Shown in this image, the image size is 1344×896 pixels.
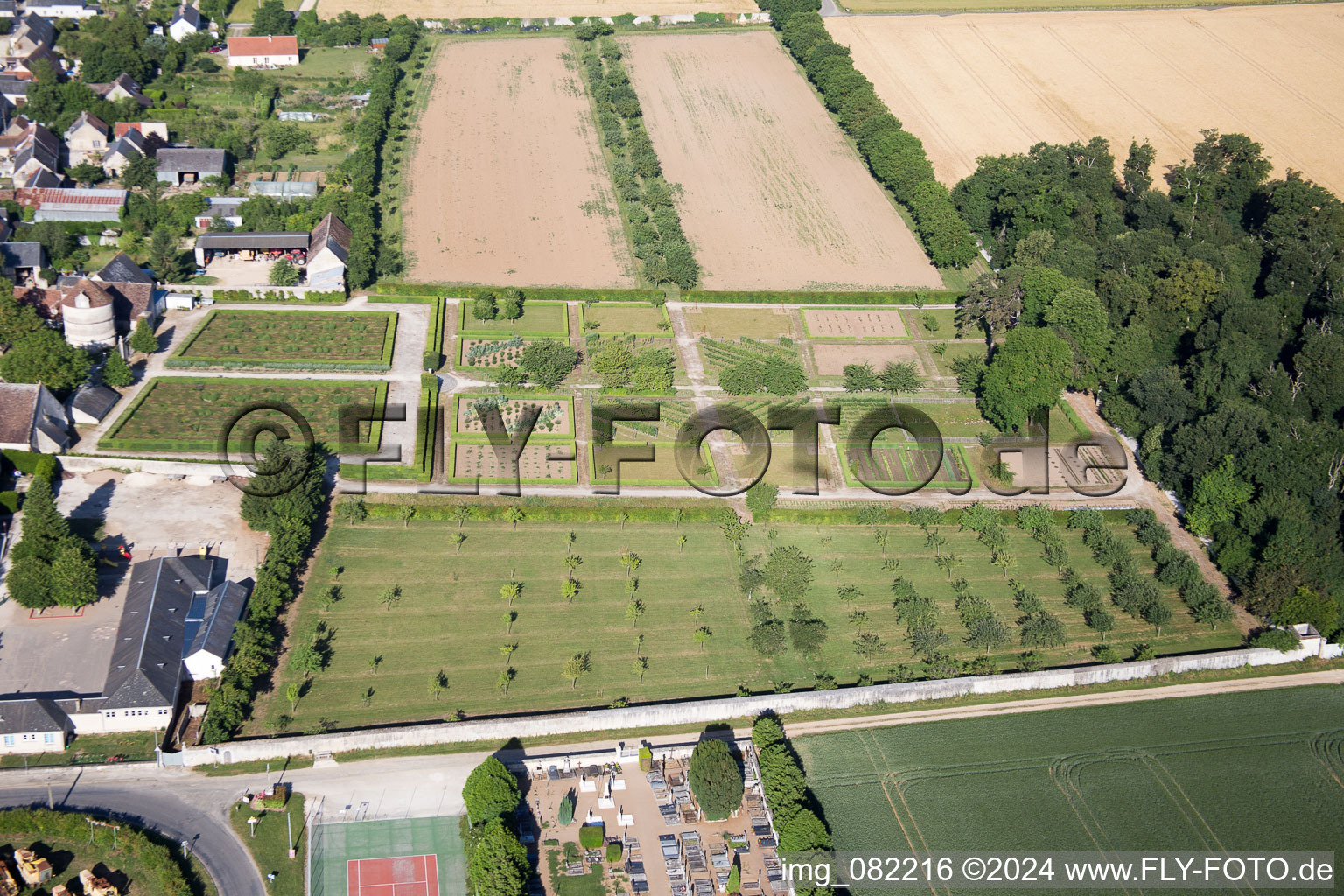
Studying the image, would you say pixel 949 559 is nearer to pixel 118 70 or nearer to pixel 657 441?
pixel 657 441

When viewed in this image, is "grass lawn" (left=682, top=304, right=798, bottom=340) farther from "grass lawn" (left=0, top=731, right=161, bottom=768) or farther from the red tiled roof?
the red tiled roof

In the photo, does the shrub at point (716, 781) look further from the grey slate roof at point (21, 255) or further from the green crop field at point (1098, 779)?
the grey slate roof at point (21, 255)

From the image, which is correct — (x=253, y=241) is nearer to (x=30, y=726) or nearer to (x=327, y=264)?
(x=327, y=264)

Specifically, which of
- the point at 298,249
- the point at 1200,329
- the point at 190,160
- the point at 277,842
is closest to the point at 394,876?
the point at 277,842

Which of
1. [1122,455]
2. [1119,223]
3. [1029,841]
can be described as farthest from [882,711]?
[1119,223]

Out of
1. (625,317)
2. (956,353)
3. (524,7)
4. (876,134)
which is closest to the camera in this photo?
(956,353)

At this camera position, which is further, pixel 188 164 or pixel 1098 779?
pixel 188 164

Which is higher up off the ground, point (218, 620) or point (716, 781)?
point (218, 620)
